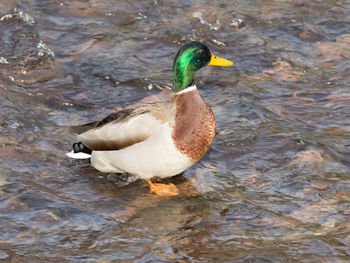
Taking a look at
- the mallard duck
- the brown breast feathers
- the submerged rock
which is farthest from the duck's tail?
the submerged rock

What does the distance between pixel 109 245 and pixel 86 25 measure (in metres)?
4.53

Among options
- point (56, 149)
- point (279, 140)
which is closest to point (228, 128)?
point (279, 140)

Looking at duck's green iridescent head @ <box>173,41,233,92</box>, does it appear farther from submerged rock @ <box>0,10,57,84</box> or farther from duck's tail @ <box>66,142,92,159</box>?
submerged rock @ <box>0,10,57,84</box>

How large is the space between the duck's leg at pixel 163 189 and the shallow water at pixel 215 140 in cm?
6

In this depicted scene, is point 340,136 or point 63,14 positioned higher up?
point 63,14

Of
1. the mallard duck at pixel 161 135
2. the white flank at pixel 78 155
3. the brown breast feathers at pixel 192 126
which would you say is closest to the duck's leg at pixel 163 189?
the mallard duck at pixel 161 135

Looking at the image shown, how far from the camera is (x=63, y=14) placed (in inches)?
345

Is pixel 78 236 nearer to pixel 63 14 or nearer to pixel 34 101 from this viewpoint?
pixel 34 101

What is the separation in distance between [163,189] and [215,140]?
0.98 metres

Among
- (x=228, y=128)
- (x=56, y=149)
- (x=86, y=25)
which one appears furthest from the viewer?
(x=86, y=25)

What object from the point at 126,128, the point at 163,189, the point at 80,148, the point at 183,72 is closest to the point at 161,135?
the point at 126,128

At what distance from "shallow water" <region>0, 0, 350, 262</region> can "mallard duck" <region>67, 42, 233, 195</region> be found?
7.5 inches

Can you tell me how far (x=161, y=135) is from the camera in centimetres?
508

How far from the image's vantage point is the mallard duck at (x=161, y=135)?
5.09 m
